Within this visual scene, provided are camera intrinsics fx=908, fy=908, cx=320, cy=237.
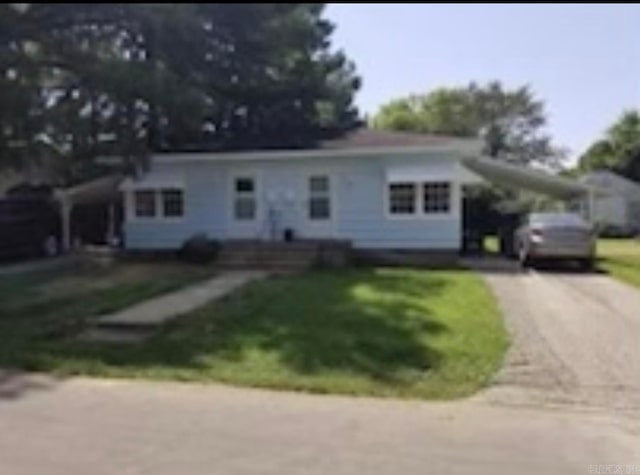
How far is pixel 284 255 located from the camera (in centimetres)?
2277

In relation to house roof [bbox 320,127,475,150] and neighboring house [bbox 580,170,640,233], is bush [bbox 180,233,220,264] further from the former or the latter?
neighboring house [bbox 580,170,640,233]

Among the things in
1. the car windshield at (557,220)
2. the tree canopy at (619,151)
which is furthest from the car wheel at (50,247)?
the tree canopy at (619,151)

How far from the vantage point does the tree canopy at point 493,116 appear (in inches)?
2697

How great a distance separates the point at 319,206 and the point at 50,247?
842 cm

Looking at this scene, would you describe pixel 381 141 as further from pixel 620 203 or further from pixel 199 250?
pixel 620 203

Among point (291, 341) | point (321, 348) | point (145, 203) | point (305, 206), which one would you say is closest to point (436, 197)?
point (305, 206)

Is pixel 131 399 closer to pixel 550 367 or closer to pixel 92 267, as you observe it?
pixel 550 367

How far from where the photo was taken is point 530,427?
25.7 ft

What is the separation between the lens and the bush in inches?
922

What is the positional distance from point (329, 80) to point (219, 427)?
3063 cm

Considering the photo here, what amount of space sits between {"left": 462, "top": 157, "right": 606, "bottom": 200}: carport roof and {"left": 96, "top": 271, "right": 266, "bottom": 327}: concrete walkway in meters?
8.90

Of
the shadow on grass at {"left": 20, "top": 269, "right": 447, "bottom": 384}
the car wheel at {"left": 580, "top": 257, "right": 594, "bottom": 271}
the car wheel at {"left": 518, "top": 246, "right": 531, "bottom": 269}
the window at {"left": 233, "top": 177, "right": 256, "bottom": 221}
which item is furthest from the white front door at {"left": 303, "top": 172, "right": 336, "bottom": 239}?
the shadow on grass at {"left": 20, "top": 269, "right": 447, "bottom": 384}

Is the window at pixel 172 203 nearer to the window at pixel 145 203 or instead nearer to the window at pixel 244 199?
the window at pixel 145 203

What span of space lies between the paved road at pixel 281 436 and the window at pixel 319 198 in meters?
15.6
